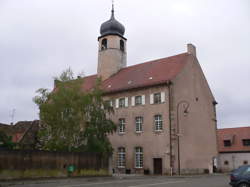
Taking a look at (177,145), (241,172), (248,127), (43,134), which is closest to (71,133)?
(43,134)

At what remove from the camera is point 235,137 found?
49094 millimetres

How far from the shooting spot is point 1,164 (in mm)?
20172

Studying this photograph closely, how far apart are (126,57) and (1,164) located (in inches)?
1117

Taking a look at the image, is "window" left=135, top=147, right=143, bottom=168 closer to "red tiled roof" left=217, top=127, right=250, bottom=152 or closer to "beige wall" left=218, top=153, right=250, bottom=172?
"beige wall" left=218, top=153, right=250, bottom=172

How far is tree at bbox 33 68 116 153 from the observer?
25.8m

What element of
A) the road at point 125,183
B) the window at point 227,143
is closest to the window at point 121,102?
the road at point 125,183

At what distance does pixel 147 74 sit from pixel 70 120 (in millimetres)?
13797

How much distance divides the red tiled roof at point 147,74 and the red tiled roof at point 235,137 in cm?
1920

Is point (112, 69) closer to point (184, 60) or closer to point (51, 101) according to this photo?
point (184, 60)

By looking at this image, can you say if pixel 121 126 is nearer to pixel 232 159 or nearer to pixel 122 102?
pixel 122 102

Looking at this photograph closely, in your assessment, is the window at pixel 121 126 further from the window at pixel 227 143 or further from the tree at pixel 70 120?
the window at pixel 227 143

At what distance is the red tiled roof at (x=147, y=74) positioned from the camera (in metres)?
34.2

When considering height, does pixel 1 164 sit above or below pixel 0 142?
below

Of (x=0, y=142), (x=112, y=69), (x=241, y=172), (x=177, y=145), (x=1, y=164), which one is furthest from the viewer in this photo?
(x=112, y=69)
